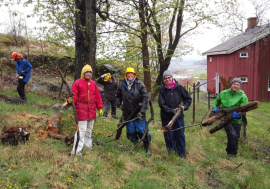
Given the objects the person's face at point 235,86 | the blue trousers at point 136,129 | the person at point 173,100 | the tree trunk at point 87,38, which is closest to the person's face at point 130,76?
the person at point 173,100

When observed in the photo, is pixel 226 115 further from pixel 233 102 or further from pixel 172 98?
pixel 172 98

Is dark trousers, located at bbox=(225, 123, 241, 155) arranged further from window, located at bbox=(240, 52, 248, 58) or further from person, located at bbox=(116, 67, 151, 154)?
window, located at bbox=(240, 52, 248, 58)

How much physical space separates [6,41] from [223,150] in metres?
19.2

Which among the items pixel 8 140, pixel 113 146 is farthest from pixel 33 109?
pixel 113 146

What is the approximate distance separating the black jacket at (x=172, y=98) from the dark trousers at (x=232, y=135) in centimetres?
125

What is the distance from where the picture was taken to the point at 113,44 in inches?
504

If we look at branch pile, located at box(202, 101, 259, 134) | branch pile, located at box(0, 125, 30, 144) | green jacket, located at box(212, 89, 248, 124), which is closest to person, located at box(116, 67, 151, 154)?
branch pile, located at box(202, 101, 259, 134)

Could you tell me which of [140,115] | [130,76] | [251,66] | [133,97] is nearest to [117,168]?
[140,115]

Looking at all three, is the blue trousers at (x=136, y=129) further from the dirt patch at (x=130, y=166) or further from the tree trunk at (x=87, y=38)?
the tree trunk at (x=87, y=38)

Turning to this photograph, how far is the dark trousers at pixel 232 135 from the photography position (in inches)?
220

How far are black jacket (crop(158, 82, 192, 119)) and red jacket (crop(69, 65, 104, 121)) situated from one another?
5.00ft

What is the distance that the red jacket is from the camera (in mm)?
4968

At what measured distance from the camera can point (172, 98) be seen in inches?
209

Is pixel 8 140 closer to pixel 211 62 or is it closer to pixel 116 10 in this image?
pixel 116 10
